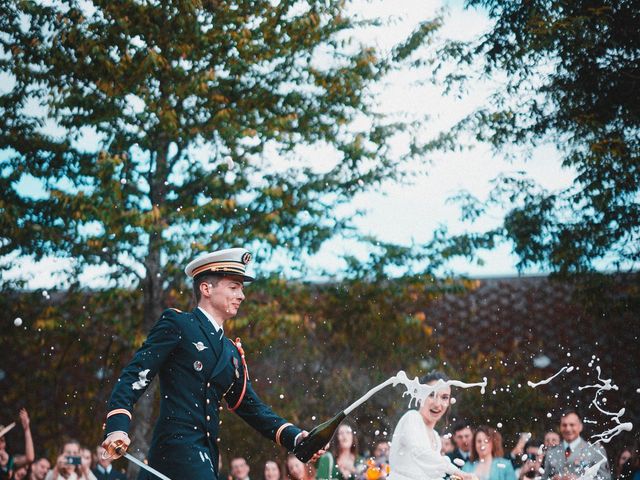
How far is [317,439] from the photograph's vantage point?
4.68 meters

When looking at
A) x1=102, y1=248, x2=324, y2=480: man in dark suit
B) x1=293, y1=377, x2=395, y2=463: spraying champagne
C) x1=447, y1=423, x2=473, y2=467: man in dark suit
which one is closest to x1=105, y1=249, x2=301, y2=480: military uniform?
x1=102, y1=248, x2=324, y2=480: man in dark suit

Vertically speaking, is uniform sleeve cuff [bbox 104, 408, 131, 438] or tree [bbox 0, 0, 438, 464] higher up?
tree [bbox 0, 0, 438, 464]

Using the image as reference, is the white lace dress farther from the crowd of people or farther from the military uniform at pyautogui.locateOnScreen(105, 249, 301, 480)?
the military uniform at pyautogui.locateOnScreen(105, 249, 301, 480)

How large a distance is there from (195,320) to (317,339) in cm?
1031

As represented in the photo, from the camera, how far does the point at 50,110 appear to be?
523 inches

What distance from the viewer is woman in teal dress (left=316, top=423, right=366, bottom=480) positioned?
934cm

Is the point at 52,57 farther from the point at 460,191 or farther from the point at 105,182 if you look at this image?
the point at 460,191

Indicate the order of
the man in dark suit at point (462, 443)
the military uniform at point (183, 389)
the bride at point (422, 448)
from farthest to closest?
the man in dark suit at point (462, 443), the bride at point (422, 448), the military uniform at point (183, 389)

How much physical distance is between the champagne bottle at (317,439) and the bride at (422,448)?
1663 mm

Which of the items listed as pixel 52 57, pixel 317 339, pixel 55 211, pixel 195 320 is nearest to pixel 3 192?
pixel 55 211

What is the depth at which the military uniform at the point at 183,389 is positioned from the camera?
4.43 metres

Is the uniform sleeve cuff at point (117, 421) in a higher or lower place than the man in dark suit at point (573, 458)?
higher

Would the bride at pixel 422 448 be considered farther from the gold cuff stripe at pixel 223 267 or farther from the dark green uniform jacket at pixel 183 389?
the gold cuff stripe at pixel 223 267

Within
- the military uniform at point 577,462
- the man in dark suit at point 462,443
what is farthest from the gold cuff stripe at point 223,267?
the man in dark suit at point 462,443
